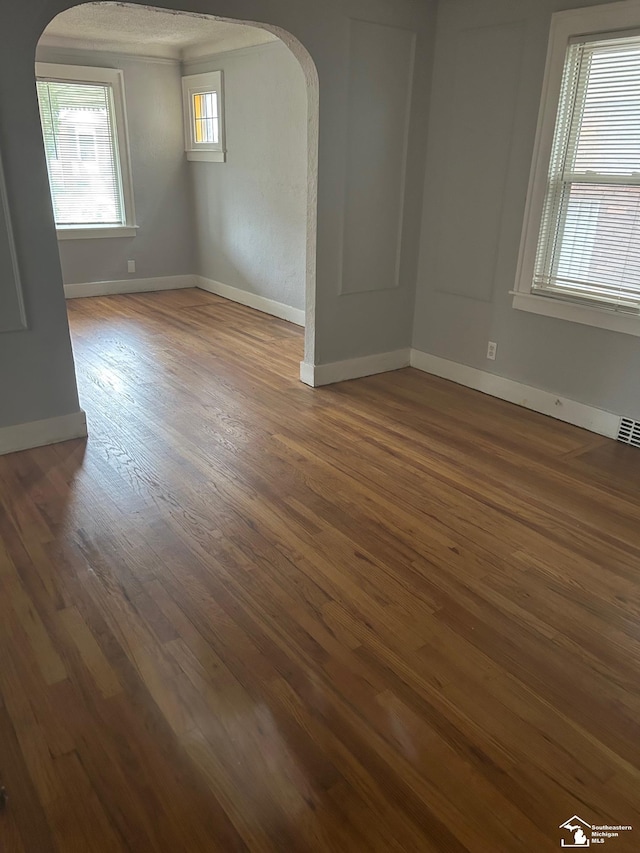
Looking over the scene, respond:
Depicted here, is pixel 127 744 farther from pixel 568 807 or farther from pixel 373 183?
pixel 373 183

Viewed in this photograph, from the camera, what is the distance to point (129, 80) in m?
6.38

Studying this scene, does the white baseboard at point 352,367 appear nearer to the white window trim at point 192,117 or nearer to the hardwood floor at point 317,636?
the hardwood floor at point 317,636

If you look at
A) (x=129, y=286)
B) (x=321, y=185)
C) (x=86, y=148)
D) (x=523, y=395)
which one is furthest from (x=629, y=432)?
(x=86, y=148)

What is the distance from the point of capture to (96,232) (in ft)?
21.7

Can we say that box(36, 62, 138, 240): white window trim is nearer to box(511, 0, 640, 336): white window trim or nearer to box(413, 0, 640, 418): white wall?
box(413, 0, 640, 418): white wall

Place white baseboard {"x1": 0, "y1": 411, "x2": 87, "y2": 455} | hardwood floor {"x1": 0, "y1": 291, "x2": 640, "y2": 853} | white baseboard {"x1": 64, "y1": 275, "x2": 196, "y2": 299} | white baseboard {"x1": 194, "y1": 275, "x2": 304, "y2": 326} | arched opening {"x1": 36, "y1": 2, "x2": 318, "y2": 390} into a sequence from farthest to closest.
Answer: white baseboard {"x1": 64, "y1": 275, "x2": 196, "y2": 299} < white baseboard {"x1": 194, "y1": 275, "x2": 304, "y2": 326} < arched opening {"x1": 36, "y1": 2, "x2": 318, "y2": 390} < white baseboard {"x1": 0, "y1": 411, "x2": 87, "y2": 455} < hardwood floor {"x1": 0, "y1": 291, "x2": 640, "y2": 853}

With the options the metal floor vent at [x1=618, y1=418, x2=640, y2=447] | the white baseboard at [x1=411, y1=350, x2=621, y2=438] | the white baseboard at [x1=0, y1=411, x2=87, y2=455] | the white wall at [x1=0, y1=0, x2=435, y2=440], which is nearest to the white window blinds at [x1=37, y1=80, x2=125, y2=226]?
the white wall at [x1=0, y1=0, x2=435, y2=440]

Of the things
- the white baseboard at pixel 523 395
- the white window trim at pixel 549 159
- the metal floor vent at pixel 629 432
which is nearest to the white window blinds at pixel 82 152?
the white baseboard at pixel 523 395

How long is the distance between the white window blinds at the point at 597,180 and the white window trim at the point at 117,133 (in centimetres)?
469

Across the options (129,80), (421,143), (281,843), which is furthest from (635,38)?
(129,80)

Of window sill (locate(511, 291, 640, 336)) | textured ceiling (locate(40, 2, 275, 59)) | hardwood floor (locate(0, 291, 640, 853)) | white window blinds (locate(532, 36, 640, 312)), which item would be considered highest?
textured ceiling (locate(40, 2, 275, 59))

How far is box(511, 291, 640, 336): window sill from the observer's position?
331 cm

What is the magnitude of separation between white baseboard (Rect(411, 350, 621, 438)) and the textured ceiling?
2.90 m

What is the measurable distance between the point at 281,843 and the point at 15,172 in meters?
2.83
